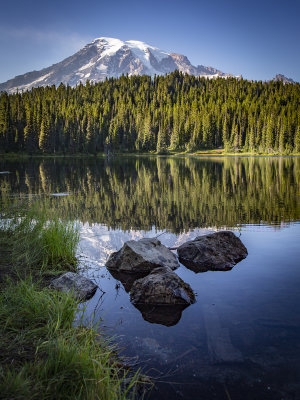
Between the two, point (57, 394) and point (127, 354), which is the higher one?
point (57, 394)

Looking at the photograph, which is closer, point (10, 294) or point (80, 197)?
point (10, 294)

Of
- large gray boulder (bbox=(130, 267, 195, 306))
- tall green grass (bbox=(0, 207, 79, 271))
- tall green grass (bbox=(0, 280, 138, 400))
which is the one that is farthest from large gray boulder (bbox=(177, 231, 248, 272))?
tall green grass (bbox=(0, 280, 138, 400))

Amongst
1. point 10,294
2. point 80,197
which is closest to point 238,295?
point 10,294

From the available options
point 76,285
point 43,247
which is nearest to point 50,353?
point 76,285

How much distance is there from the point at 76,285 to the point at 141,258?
7.29ft

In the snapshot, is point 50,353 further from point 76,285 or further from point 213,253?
point 213,253

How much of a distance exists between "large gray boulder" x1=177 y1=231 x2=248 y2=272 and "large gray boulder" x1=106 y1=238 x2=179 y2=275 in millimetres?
506

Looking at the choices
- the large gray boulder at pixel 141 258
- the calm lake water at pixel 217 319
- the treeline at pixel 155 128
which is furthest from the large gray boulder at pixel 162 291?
the treeline at pixel 155 128

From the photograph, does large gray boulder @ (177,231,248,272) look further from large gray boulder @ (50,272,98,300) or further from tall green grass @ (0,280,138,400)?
tall green grass @ (0,280,138,400)

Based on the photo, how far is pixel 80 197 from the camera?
2109 cm

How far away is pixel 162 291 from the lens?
686cm

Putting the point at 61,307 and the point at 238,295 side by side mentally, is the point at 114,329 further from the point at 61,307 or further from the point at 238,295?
the point at 238,295

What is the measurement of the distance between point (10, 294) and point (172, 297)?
3.12 meters

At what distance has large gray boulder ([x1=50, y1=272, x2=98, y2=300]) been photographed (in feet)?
22.7
